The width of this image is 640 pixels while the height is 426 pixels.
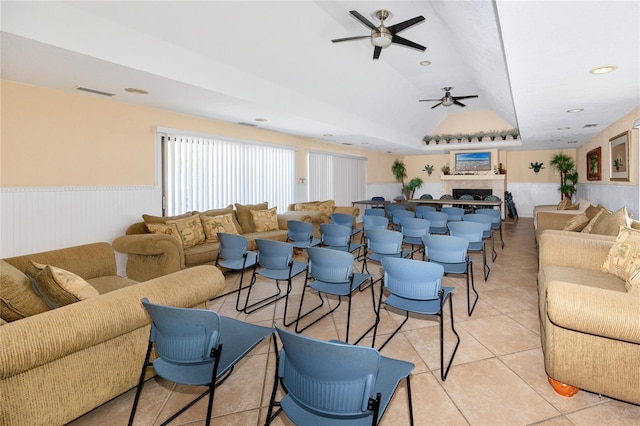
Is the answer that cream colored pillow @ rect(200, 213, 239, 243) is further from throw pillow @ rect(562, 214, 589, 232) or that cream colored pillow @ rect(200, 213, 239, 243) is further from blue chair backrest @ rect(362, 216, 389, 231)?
throw pillow @ rect(562, 214, 589, 232)

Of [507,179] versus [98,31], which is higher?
[98,31]

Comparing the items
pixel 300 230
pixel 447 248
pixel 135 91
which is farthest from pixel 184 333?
pixel 135 91

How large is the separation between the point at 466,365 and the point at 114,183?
497 centimetres

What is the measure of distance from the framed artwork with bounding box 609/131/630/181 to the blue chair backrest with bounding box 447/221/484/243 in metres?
2.72

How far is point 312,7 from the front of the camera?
4156 millimetres

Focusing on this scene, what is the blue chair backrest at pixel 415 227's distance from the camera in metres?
4.95

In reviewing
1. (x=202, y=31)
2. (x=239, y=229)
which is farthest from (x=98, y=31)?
(x=239, y=229)

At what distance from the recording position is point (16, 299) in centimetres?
181

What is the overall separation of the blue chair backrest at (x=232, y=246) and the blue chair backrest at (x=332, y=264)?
118cm

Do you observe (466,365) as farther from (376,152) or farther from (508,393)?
(376,152)

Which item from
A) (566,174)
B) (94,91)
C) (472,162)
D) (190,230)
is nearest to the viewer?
(94,91)

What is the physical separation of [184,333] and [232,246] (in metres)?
2.40

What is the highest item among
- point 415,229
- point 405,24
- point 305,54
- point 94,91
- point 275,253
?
point 305,54

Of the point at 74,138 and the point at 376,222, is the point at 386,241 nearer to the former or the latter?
the point at 376,222
